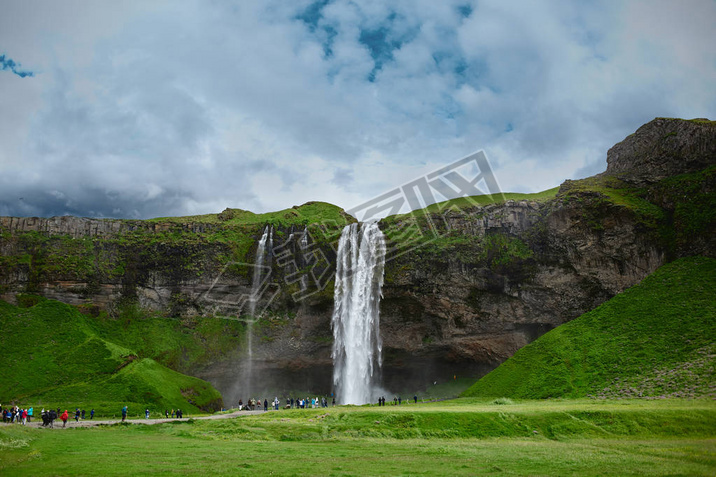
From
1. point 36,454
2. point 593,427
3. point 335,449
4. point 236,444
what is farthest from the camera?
point 593,427

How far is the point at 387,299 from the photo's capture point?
63156mm

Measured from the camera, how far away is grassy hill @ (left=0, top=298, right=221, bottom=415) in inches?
1804

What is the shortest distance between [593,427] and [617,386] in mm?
14187

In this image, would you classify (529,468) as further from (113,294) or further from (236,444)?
(113,294)

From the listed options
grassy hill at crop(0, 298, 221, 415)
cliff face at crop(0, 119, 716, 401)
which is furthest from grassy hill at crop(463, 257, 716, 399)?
grassy hill at crop(0, 298, 221, 415)

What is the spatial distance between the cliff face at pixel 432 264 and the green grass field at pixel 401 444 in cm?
2758

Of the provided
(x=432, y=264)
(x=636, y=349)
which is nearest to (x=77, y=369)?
(x=432, y=264)

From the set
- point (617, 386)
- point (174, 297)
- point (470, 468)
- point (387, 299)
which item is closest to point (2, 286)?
point (174, 297)

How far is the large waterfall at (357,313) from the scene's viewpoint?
57.8 meters

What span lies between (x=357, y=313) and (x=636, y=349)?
104 feet

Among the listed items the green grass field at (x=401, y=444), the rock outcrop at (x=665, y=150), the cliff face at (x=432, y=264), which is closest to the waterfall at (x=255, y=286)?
the cliff face at (x=432, y=264)

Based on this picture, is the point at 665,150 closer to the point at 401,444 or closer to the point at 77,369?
the point at 401,444

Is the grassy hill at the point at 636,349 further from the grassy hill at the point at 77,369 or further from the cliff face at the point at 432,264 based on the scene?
the grassy hill at the point at 77,369

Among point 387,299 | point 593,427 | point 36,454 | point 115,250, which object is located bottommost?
point 593,427
